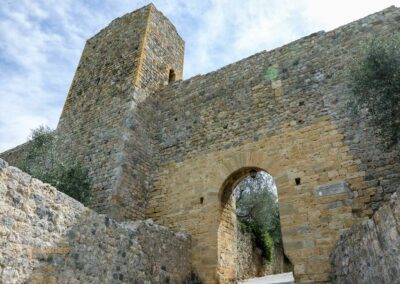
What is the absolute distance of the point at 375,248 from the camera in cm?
361

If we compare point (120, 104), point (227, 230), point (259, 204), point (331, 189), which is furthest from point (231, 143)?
point (259, 204)

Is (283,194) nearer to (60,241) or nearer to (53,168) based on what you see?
(60,241)

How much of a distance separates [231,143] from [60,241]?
17.4ft

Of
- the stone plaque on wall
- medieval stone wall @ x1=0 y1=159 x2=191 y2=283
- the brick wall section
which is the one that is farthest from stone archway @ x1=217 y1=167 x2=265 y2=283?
the brick wall section

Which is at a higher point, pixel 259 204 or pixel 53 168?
pixel 259 204

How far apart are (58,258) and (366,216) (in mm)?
5456

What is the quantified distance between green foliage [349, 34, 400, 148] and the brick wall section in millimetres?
2467

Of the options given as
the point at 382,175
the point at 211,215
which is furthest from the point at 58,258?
the point at 382,175

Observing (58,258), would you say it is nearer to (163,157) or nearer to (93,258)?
(93,258)

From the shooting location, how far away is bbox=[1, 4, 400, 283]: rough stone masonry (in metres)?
6.82

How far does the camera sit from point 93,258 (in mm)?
4891

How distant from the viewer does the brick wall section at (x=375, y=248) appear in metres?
3.09

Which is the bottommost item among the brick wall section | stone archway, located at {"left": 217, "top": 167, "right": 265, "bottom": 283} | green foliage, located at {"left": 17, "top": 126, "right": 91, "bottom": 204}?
the brick wall section

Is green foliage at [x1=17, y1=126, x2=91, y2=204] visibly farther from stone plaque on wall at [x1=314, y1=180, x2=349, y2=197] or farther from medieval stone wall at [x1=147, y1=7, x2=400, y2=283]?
stone plaque on wall at [x1=314, y1=180, x2=349, y2=197]
